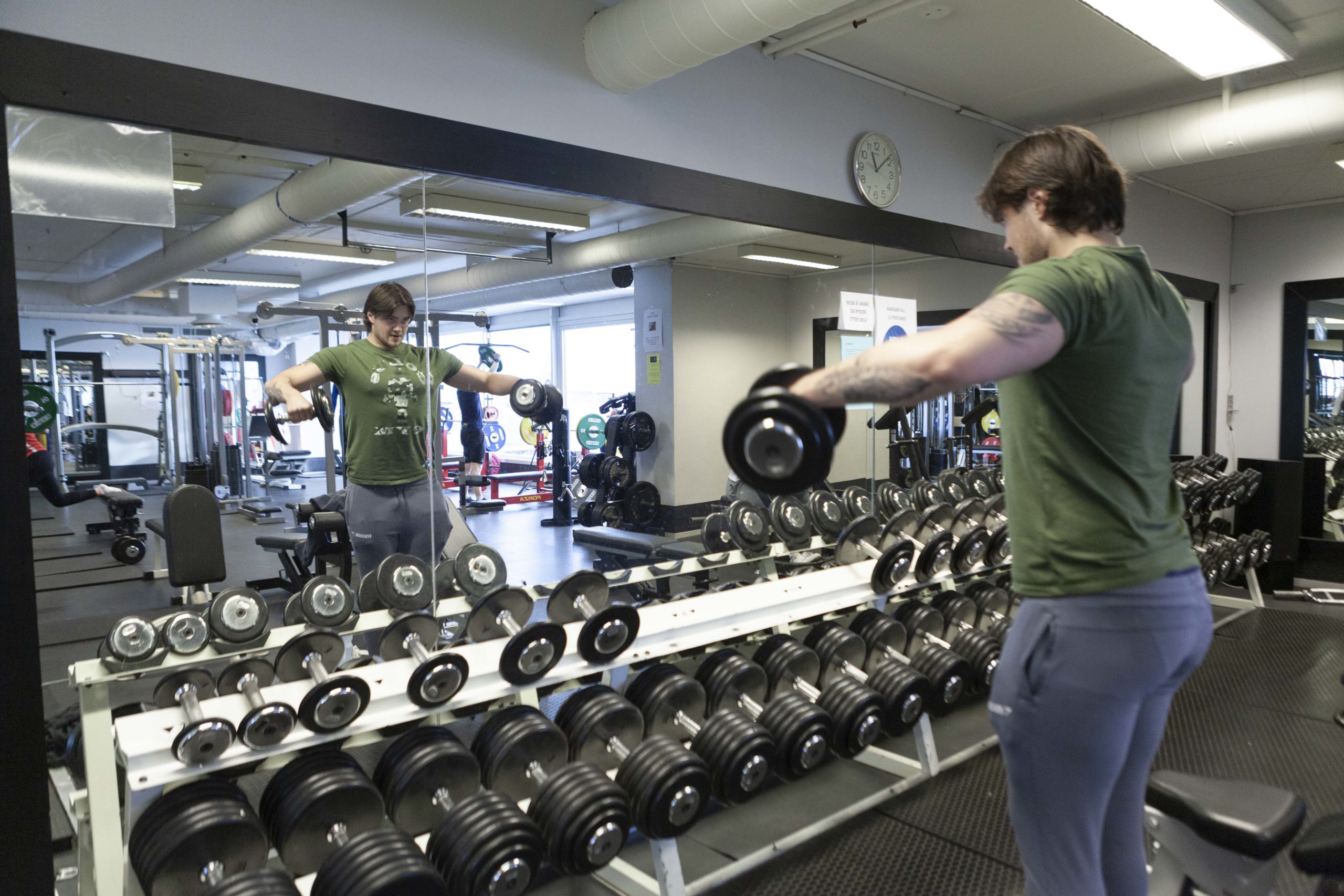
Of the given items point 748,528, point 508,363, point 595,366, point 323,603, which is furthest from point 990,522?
point 323,603

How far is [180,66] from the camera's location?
1694 millimetres

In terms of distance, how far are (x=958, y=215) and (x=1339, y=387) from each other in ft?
12.5

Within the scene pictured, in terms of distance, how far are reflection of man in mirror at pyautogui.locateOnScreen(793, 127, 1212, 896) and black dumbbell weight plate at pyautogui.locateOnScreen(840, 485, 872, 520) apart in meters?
2.34

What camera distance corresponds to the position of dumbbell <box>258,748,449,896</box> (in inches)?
57.1

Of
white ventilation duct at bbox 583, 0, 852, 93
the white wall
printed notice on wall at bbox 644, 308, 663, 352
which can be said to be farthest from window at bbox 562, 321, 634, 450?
the white wall

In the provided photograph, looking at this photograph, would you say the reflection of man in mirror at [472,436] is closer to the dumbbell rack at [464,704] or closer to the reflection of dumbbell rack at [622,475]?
the dumbbell rack at [464,704]

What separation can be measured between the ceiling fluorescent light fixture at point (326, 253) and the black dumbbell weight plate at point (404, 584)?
0.82 metres

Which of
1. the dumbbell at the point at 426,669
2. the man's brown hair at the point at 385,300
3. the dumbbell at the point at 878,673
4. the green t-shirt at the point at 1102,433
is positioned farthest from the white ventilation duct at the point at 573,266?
the green t-shirt at the point at 1102,433

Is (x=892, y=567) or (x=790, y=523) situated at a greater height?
(x=790, y=523)

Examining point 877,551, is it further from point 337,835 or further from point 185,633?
point 185,633

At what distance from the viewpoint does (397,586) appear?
7.46 ft

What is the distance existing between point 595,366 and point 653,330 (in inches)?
13.0

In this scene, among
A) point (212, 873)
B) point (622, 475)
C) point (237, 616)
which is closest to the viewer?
point (212, 873)

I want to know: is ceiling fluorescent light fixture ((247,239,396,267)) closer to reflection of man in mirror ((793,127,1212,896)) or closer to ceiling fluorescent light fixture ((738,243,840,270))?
ceiling fluorescent light fixture ((738,243,840,270))
